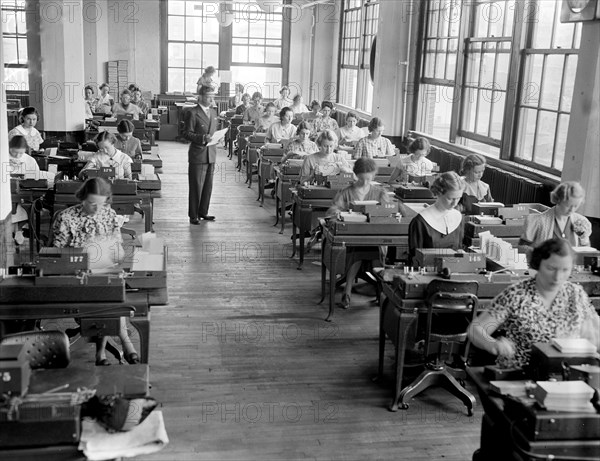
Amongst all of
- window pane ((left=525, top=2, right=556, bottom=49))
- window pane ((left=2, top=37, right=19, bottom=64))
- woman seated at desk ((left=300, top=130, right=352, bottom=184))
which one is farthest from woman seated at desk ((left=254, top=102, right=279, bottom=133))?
window pane ((left=2, top=37, right=19, bottom=64))

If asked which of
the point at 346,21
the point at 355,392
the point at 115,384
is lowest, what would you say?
the point at 355,392

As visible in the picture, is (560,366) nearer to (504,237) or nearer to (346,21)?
(504,237)

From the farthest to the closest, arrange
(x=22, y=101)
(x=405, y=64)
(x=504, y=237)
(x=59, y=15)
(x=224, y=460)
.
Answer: (x=22, y=101) < (x=405, y=64) < (x=59, y=15) < (x=504, y=237) < (x=224, y=460)

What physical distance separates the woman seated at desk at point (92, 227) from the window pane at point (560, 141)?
520cm

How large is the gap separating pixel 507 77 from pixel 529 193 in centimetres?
194

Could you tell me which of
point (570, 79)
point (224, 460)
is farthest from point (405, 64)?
point (224, 460)

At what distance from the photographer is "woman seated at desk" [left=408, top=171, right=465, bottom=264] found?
5.11m

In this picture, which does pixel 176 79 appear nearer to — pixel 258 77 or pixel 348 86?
pixel 258 77

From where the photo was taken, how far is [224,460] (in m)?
3.93

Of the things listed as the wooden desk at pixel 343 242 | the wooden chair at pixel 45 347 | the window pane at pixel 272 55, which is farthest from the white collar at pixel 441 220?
the window pane at pixel 272 55

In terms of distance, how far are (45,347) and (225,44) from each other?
17.6 meters

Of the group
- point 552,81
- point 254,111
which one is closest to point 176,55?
point 254,111

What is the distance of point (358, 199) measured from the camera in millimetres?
6691

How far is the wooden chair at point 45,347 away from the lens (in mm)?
3361
